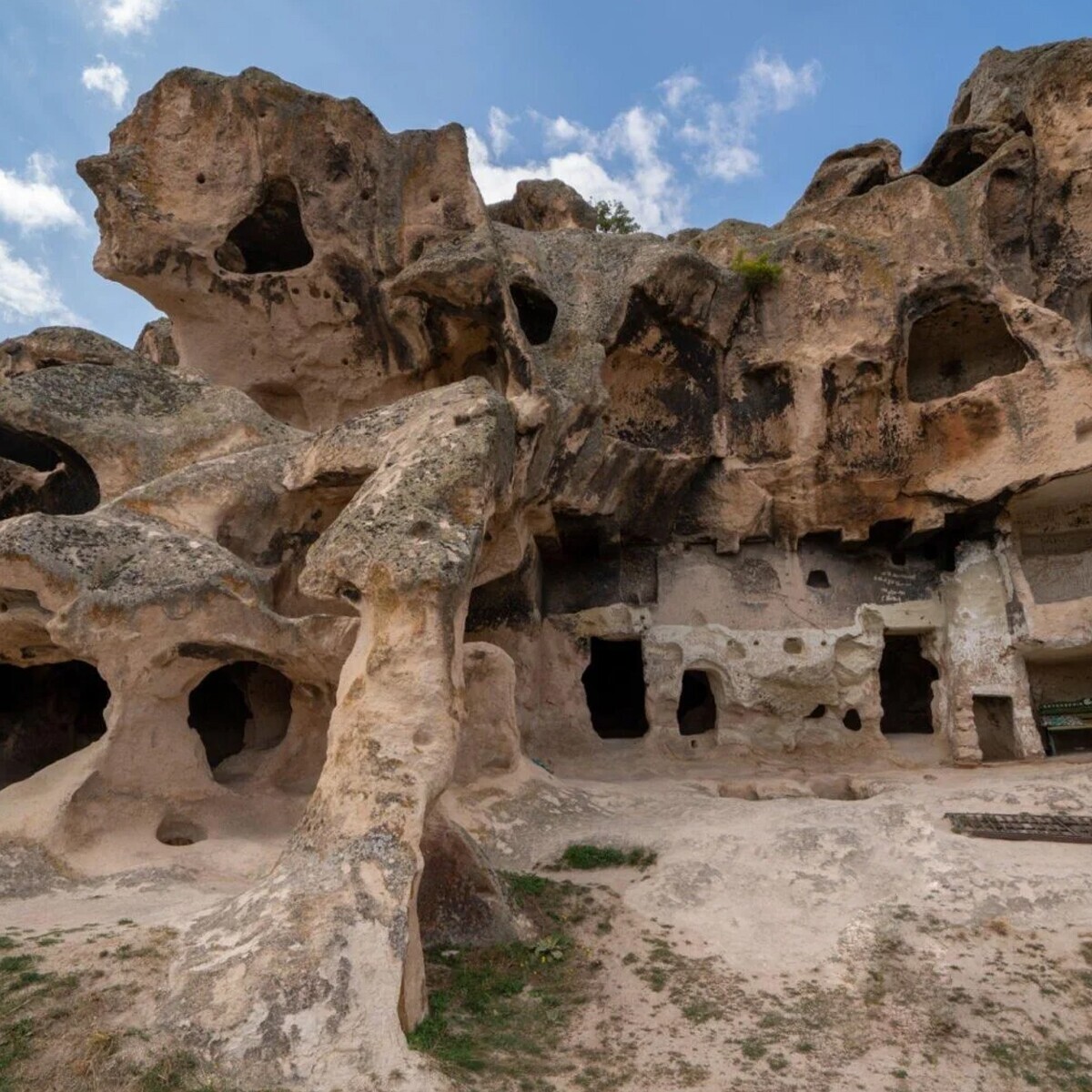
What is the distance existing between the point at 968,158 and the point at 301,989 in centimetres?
1623

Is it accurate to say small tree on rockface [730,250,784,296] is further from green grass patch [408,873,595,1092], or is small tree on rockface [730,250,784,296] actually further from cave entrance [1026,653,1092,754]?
green grass patch [408,873,595,1092]

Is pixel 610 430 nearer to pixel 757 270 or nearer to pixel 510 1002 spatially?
pixel 757 270

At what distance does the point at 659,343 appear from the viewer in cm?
1287

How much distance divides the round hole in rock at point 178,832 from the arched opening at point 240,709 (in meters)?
1.99

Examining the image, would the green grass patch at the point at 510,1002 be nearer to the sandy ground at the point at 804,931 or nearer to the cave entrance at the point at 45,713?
the sandy ground at the point at 804,931

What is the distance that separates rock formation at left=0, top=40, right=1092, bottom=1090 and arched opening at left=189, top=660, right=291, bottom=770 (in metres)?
0.04

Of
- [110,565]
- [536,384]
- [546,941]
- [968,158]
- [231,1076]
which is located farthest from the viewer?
[968,158]

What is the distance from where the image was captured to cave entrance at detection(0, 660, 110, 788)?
9.90m

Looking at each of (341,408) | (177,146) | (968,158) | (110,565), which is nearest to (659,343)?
(341,408)

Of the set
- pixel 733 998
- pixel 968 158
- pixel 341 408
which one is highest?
pixel 968 158

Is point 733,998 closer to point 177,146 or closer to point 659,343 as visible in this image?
point 659,343

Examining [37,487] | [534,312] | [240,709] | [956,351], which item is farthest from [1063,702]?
[37,487]

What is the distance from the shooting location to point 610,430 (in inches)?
507

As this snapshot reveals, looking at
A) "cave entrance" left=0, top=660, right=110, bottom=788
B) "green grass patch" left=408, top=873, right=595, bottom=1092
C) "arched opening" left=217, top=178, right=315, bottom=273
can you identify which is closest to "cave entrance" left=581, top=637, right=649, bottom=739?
"cave entrance" left=0, top=660, right=110, bottom=788
